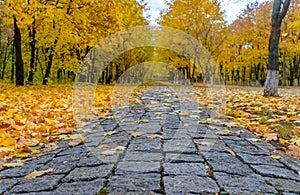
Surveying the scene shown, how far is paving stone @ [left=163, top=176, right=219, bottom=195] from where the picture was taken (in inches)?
77.7

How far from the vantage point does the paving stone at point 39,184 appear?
84.0 inches

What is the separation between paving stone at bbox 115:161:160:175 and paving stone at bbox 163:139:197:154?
0.50 metres

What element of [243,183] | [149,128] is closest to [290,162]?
[243,183]

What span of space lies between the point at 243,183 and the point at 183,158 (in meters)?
0.72

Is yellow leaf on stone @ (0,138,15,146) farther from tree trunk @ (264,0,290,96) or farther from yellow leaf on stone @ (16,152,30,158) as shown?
tree trunk @ (264,0,290,96)

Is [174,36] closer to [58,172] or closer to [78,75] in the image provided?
[78,75]

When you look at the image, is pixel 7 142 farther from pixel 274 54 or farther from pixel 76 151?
pixel 274 54

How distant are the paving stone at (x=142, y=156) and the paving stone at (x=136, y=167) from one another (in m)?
0.10

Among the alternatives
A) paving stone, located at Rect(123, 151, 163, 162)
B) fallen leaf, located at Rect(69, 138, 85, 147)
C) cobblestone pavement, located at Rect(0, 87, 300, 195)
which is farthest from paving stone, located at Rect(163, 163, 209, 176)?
fallen leaf, located at Rect(69, 138, 85, 147)

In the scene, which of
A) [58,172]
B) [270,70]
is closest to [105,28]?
[270,70]

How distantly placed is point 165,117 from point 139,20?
23840mm

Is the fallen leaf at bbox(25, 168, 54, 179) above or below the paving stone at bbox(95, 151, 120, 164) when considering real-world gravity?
below

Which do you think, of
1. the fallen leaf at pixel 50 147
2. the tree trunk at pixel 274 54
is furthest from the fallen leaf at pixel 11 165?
the tree trunk at pixel 274 54

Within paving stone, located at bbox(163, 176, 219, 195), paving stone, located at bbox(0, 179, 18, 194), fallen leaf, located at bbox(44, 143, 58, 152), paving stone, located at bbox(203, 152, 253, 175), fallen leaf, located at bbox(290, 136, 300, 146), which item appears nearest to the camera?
paving stone, located at bbox(163, 176, 219, 195)
